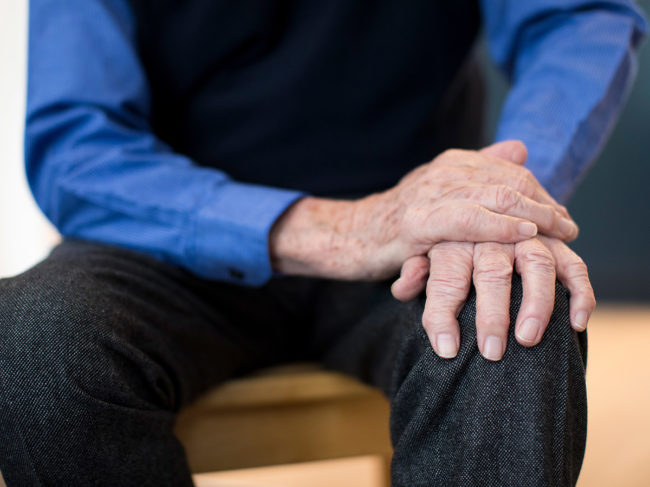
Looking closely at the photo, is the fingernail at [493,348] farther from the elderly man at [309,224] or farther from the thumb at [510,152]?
the thumb at [510,152]

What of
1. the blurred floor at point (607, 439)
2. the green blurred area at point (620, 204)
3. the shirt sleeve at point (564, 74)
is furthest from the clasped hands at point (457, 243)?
the green blurred area at point (620, 204)

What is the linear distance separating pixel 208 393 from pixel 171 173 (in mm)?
267

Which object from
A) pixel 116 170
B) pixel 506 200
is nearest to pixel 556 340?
pixel 506 200

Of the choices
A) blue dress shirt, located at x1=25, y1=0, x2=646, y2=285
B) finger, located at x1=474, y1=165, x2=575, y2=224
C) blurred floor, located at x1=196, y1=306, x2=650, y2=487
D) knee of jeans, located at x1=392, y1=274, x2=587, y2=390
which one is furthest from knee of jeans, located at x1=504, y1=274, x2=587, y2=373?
blurred floor, located at x1=196, y1=306, x2=650, y2=487

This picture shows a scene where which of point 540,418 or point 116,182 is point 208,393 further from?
point 540,418

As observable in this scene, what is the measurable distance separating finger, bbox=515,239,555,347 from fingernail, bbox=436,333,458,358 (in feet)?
0.15

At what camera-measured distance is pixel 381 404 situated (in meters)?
0.76

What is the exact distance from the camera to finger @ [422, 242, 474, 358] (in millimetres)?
449

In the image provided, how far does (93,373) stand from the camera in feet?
1.63

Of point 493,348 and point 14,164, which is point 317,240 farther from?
point 14,164

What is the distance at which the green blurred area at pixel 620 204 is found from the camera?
2.06 m

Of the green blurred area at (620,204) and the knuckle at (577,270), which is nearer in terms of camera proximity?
the knuckle at (577,270)

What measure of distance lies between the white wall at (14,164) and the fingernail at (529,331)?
1.61 m

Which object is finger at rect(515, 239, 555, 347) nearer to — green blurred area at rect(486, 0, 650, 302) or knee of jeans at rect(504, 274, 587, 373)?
knee of jeans at rect(504, 274, 587, 373)
